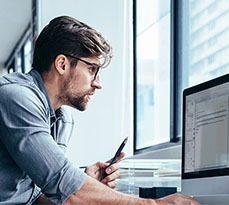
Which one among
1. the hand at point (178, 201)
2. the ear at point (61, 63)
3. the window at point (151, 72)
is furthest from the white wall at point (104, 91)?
the hand at point (178, 201)

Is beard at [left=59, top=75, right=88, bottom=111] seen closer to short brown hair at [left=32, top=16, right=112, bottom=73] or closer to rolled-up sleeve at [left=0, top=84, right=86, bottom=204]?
short brown hair at [left=32, top=16, right=112, bottom=73]

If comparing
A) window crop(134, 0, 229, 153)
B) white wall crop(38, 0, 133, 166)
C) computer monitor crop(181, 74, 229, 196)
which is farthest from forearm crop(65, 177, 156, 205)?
white wall crop(38, 0, 133, 166)

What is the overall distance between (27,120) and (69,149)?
1555mm

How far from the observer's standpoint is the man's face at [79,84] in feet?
6.68

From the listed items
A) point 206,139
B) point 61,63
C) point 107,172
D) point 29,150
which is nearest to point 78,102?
point 61,63

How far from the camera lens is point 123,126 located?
11.2 ft

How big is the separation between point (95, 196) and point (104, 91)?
1669mm

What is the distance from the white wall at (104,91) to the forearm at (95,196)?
5.18 feet

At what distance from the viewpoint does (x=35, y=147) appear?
5.68 ft

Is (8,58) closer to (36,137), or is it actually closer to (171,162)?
(171,162)

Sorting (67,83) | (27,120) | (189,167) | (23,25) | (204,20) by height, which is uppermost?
(23,25)

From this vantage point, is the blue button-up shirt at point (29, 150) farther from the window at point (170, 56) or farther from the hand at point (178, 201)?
the window at point (170, 56)

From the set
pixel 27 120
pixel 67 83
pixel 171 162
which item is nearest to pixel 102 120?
pixel 171 162

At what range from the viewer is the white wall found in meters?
3.33
